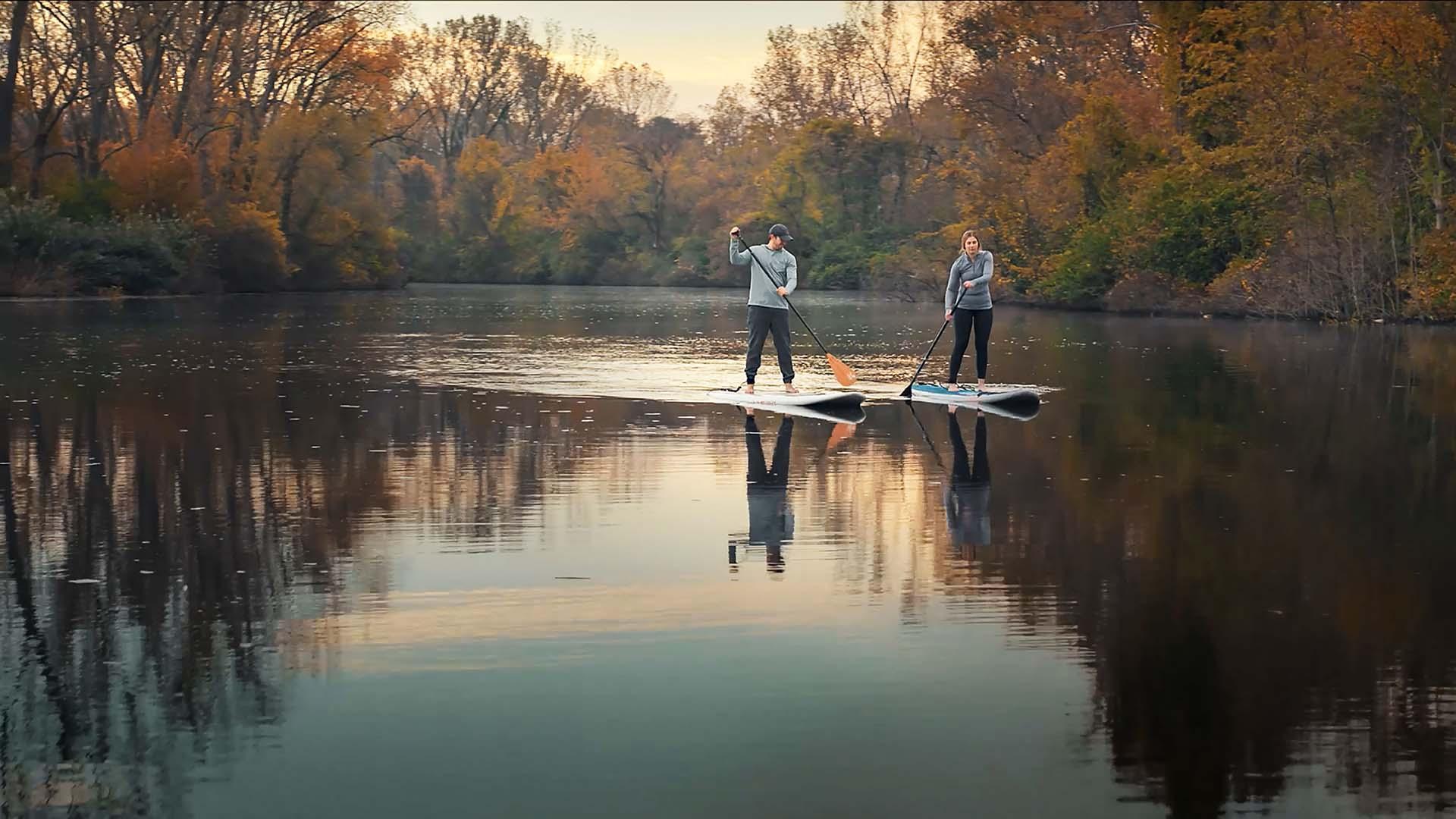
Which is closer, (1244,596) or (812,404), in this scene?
(1244,596)

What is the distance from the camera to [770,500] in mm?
11625

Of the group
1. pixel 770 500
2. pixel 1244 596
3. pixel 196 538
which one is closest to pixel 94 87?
pixel 770 500

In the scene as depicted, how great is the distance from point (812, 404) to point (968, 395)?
2049 mm

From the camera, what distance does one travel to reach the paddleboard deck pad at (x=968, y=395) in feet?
62.5

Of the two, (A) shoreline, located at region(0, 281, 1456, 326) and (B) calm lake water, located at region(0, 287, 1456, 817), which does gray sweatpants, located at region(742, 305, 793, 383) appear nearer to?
(B) calm lake water, located at region(0, 287, 1456, 817)

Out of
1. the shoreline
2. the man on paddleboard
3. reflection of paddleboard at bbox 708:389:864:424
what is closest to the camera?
reflection of paddleboard at bbox 708:389:864:424

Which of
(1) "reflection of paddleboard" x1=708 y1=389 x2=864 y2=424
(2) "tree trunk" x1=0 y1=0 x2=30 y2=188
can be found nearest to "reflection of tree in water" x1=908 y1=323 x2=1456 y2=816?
(1) "reflection of paddleboard" x1=708 y1=389 x2=864 y2=424

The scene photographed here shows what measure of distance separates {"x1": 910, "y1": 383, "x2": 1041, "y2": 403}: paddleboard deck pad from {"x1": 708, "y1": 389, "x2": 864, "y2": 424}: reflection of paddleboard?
1.30 m

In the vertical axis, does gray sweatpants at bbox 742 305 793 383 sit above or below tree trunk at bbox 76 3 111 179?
below

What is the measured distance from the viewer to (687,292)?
261ft

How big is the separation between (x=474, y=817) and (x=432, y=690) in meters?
1.38

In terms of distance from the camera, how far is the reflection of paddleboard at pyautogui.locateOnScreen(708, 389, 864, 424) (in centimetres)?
1791

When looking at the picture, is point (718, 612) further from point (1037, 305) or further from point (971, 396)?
point (1037, 305)

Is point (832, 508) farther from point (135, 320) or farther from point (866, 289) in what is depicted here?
point (866, 289)
